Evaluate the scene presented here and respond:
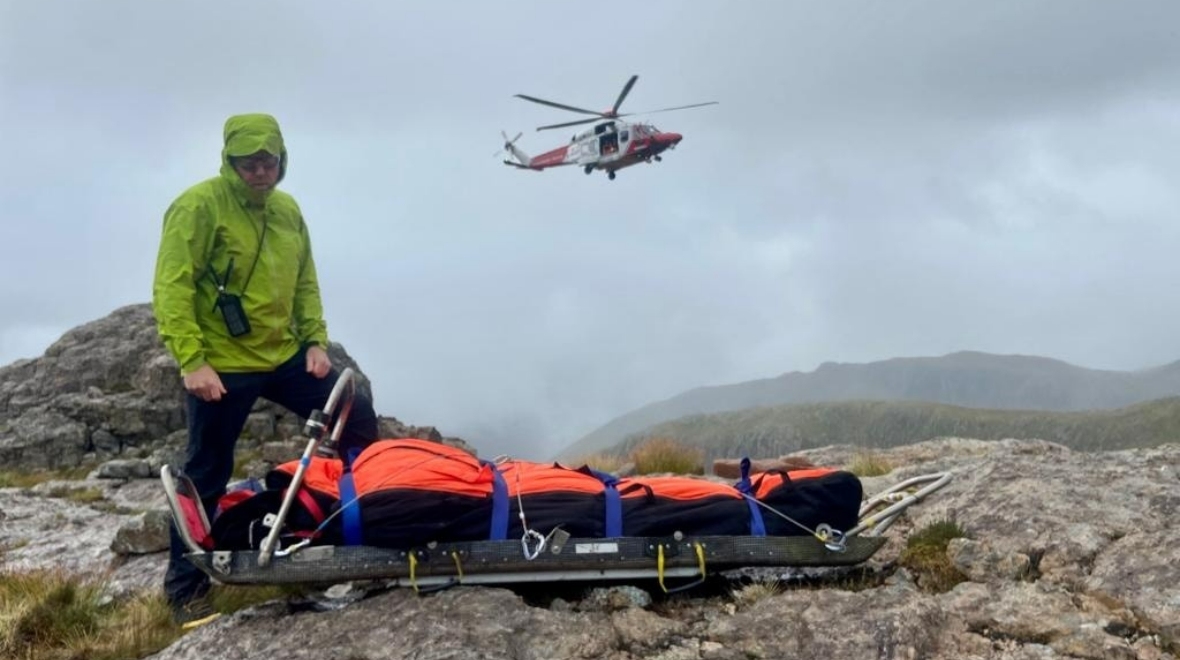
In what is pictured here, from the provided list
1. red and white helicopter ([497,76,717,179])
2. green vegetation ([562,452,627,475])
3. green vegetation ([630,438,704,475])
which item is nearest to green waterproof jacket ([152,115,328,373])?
green vegetation ([630,438,704,475])

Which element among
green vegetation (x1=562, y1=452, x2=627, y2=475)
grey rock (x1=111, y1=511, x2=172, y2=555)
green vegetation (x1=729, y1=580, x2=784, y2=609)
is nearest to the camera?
green vegetation (x1=729, y1=580, x2=784, y2=609)

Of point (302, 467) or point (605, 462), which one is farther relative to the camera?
point (605, 462)

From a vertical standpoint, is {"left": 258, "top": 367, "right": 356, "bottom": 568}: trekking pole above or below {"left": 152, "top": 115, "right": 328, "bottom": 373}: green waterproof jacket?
below

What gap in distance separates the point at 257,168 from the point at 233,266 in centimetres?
64

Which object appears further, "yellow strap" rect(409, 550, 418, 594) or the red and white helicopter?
the red and white helicopter

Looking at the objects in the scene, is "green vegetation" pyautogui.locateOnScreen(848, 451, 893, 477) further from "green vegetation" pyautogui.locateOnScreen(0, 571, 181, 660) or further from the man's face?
"green vegetation" pyautogui.locateOnScreen(0, 571, 181, 660)

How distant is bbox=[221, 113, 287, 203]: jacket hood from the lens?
212 inches

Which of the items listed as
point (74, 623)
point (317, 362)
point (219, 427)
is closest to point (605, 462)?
point (317, 362)

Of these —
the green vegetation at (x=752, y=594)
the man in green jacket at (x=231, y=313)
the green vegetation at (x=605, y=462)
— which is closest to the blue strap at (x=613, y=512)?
the green vegetation at (x=752, y=594)

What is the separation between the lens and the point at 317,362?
5.80 metres

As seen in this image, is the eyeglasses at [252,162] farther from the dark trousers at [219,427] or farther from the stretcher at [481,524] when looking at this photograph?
the stretcher at [481,524]

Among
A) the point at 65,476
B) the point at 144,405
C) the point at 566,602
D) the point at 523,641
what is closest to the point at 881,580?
the point at 566,602

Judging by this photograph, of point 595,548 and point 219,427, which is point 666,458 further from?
point 595,548

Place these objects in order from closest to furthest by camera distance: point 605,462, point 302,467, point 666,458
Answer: point 302,467 → point 666,458 → point 605,462
